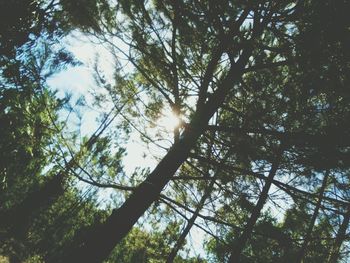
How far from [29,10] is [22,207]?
12.8ft

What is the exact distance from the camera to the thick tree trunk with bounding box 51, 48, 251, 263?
3.13 metres

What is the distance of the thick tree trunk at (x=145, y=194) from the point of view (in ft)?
10.3

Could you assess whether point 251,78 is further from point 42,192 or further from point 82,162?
point 42,192

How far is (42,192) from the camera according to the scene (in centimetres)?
670

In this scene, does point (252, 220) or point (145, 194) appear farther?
point (252, 220)

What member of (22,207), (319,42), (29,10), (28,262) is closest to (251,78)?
(319,42)

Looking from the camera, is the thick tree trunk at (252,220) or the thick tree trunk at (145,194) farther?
the thick tree trunk at (252,220)

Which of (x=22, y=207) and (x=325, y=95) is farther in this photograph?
(x=22, y=207)

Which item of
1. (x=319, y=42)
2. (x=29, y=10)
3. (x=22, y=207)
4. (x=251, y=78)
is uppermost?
(x=251, y=78)

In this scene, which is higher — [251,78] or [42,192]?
[251,78]

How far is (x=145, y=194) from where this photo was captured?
11.4ft

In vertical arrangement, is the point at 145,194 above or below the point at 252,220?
below

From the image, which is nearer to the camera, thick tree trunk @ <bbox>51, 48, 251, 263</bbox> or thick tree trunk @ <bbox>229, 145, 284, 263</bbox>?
thick tree trunk @ <bbox>51, 48, 251, 263</bbox>

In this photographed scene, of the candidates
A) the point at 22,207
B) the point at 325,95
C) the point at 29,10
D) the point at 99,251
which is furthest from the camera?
the point at 22,207
